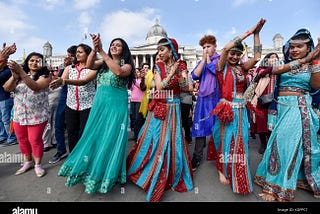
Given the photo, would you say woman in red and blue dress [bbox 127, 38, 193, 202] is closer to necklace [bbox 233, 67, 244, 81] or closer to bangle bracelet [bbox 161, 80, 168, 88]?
bangle bracelet [bbox 161, 80, 168, 88]

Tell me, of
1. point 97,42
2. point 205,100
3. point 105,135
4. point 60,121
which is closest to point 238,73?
point 205,100

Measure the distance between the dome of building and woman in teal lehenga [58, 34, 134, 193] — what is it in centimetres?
5003

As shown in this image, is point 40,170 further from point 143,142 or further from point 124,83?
point 124,83

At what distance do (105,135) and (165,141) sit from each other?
0.72 metres

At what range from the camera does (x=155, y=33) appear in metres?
49.4

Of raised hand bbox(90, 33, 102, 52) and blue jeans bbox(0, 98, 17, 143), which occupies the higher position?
raised hand bbox(90, 33, 102, 52)

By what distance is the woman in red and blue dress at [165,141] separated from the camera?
206cm

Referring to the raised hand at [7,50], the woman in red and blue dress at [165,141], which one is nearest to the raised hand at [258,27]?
the woman in red and blue dress at [165,141]

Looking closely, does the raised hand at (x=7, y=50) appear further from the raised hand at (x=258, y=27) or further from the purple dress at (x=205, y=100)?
the raised hand at (x=258, y=27)

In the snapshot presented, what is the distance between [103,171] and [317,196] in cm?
247

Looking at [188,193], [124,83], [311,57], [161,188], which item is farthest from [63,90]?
[311,57]

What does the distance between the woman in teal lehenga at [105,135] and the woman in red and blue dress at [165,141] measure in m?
0.25

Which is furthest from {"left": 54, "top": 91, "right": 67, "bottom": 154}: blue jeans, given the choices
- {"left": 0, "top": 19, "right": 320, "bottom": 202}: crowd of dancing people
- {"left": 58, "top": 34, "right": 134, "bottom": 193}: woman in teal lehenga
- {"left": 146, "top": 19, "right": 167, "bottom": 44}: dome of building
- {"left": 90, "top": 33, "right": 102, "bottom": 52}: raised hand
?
{"left": 146, "top": 19, "right": 167, "bottom": 44}: dome of building

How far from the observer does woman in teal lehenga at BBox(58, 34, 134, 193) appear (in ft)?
6.19
